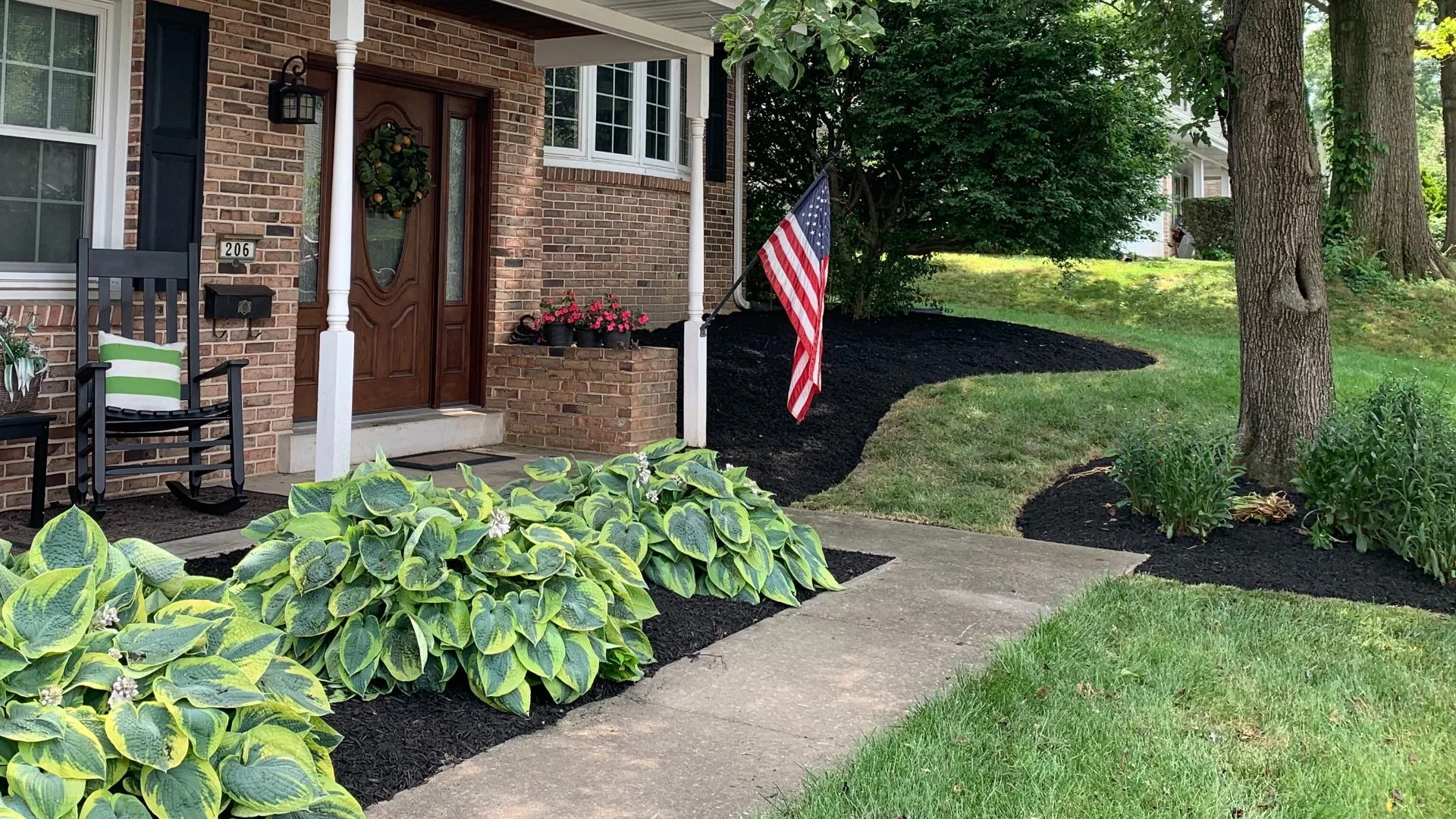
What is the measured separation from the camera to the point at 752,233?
12680 millimetres

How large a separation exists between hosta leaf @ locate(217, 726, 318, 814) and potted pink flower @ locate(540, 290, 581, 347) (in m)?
5.91

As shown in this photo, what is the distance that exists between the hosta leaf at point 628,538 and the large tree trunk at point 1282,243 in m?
3.70

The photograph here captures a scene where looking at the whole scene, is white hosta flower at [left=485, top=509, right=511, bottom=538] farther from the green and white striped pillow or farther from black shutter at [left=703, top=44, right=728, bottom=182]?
Result: black shutter at [left=703, top=44, right=728, bottom=182]

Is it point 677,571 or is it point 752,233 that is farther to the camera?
point 752,233

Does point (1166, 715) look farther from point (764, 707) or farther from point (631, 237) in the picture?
point (631, 237)

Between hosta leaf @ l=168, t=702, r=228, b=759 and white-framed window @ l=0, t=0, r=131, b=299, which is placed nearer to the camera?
hosta leaf @ l=168, t=702, r=228, b=759

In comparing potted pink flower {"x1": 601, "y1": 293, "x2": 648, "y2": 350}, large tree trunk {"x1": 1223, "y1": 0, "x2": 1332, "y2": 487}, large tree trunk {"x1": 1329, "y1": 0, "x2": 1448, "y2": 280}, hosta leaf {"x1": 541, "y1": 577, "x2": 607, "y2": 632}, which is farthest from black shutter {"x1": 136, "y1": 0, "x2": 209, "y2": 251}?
large tree trunk {"x1": 1329, "y1": 0, "x2": 1448, "y2": 280}

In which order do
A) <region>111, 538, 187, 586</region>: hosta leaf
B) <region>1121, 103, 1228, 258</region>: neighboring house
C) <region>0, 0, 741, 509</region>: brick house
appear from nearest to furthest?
<region>111, 538, 187, 586</region>: hosta leaf
<region>0, 0, 741, 509</region>: brick house
<region>1121, 103, 1228, 258</region>: neighboring house

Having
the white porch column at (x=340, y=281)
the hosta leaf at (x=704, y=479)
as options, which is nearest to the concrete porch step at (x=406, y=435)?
the white porch column at (x=340, y=281)

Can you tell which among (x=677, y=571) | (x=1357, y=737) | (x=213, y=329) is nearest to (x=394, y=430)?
(x=213, y=329)

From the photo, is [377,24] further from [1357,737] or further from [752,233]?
[1357,737]

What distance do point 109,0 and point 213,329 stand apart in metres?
1.64

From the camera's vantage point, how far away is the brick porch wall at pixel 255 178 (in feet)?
20.1

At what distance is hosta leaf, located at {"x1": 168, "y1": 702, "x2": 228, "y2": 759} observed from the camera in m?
2.51
